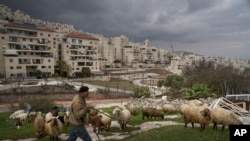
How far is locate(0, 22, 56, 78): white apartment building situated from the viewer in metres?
78.9

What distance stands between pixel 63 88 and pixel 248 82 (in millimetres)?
44537

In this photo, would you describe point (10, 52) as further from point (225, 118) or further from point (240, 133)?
point (240, 133)

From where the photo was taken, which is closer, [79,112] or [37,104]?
[79,112]

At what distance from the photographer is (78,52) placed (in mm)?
102625

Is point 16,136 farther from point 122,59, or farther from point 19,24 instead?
point 122,59

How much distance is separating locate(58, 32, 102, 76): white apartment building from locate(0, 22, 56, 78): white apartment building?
5866 mm

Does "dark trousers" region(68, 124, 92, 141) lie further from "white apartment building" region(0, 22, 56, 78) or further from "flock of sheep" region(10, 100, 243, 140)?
"white apartment building" region(0, 22, 56, 78)

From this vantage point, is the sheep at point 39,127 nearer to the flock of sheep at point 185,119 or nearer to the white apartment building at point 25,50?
the flock of sheep at point 185,119

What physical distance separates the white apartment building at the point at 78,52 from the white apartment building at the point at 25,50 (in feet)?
19.2

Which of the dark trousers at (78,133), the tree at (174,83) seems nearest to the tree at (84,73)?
the tree at (174,83)

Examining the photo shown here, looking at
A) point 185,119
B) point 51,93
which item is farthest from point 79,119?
point 51,93

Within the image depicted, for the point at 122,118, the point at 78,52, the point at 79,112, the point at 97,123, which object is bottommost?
the point at 97,123

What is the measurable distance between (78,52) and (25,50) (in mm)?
23578

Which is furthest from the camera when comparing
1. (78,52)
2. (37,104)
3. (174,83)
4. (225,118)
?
(78,52)
